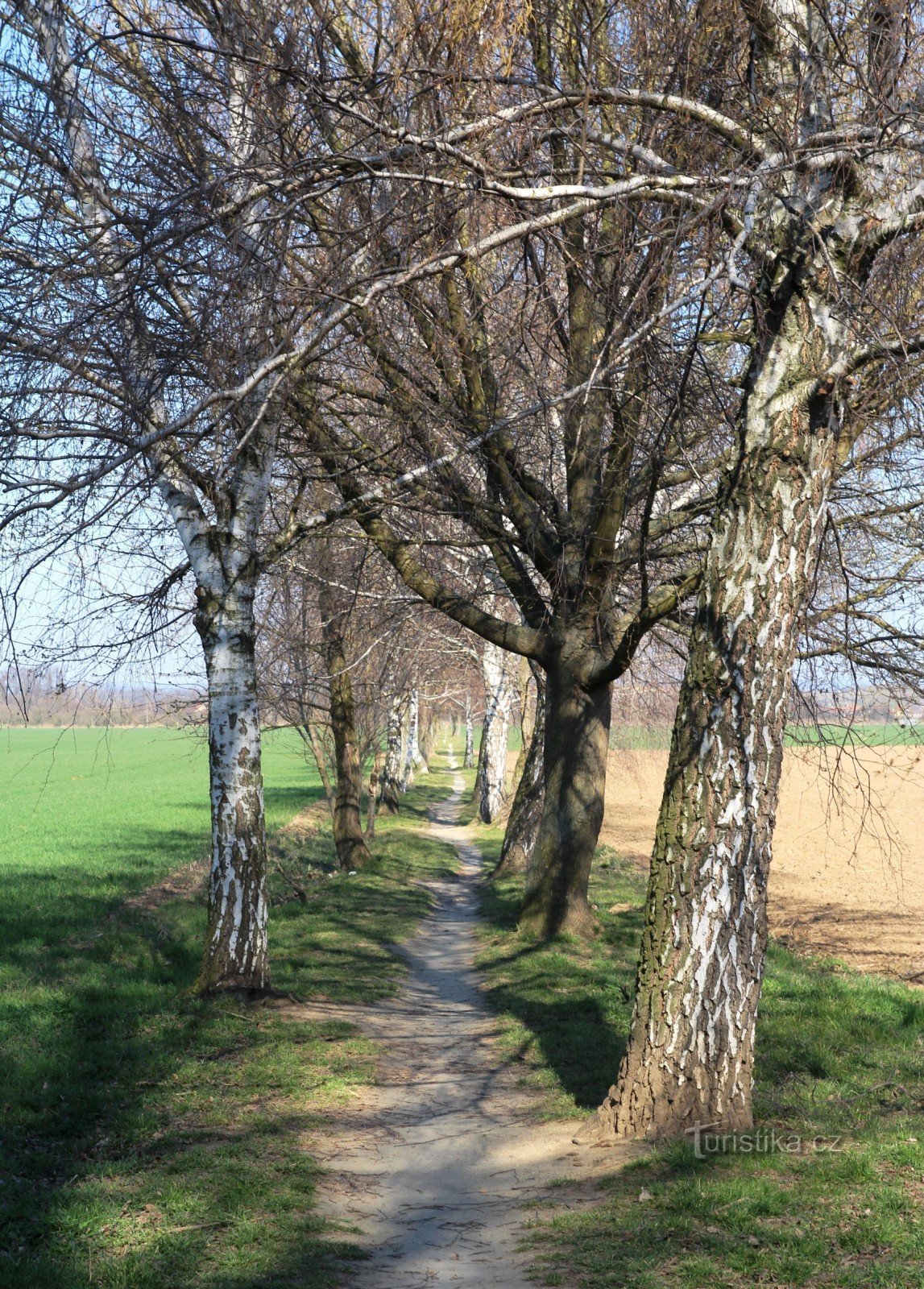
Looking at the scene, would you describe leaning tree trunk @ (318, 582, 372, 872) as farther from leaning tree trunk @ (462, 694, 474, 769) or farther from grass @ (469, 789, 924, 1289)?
leaning tree trunk @ (462, 694, 474, 769)

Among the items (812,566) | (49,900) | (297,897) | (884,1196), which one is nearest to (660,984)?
(884,1196)

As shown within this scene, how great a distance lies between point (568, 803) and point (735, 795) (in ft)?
22.2

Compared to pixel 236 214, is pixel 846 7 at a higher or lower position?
higher

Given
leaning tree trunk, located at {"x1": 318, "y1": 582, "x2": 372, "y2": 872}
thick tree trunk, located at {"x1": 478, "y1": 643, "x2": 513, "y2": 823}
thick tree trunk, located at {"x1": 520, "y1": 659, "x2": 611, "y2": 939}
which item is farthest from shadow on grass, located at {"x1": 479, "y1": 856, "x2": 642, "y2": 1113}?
thick tree trunk, located at {"x1": 478, "y1": 643, "x2": 513, "y2": 823}

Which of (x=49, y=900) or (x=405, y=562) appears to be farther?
(x=49, y=900)

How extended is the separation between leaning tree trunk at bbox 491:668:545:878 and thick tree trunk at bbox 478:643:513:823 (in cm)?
478

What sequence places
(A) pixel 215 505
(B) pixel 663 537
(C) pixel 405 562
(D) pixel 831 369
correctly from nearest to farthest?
(D) pixel 831 369 → (A) pixel 215 505 → (C) pixel 405 562 → (B) pixel 663 537

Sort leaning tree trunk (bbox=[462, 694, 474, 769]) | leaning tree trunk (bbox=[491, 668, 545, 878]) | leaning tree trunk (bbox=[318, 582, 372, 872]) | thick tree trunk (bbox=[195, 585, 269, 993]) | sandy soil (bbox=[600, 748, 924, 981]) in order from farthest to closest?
1. leaning tree trunk (bbox=[462, 694, 474, 769])
2. leaning tree trunk (bbox=[318, 582, 372, 872])
3. leaning tree trunk (bbox=[491, 668, 545, 878])
4. sandy soil (bbox=[600, 748, 924, 981])
5. thick tree trunk (bbox=[195, 585, 269, 993])

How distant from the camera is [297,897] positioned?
16.5 metres

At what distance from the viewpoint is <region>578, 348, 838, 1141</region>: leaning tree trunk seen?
5523mm

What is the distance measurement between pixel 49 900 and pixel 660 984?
42.7 feet

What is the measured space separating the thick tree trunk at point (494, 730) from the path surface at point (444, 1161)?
13797mm

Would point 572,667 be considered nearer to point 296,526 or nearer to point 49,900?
point 296,526

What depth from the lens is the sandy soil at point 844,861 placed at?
34.6ft
